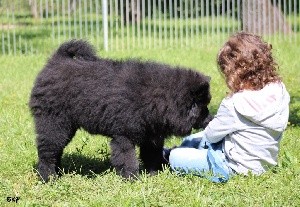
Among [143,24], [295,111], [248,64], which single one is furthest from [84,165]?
[143,24]

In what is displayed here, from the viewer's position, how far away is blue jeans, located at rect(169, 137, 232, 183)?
5988mm

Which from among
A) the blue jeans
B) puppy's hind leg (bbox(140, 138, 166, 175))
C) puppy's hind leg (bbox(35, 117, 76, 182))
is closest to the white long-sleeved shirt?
the blue jeans

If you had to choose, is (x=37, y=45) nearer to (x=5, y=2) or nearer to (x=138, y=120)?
(x=5, y=2)

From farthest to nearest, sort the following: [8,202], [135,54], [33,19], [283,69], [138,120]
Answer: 1. [33,19]
2. [135,54]
3. [283,69]
4. [138,120]
5. [8,202]

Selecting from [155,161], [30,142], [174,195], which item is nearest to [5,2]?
[30,142]

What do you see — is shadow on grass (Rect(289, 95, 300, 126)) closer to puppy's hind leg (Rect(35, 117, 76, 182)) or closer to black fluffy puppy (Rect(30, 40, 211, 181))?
black fluffy puppy (Rect(30, 40, 211, 181))

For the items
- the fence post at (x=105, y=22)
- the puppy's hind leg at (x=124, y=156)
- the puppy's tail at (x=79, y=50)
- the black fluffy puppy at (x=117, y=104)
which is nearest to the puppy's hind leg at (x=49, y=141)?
the black fluffy puppy at (x=117, y=104)

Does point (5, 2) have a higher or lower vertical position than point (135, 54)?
higher

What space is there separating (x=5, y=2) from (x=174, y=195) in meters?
10.9

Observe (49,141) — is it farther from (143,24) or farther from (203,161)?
(143,24)

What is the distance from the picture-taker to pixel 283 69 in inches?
484

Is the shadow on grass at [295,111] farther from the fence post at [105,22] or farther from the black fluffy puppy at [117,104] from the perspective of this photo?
the fence post at [105,22]

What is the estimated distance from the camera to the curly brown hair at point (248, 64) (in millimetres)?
5941

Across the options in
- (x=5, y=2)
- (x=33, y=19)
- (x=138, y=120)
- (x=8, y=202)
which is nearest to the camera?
(x=8, y=202)
